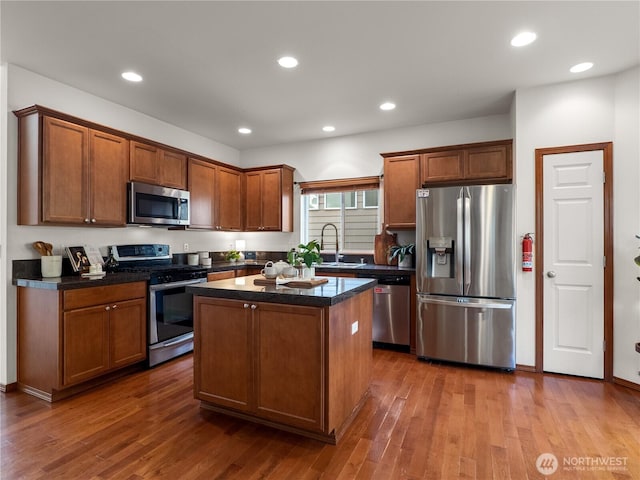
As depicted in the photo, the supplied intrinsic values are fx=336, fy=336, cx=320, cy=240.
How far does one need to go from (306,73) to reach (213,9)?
3.37ft

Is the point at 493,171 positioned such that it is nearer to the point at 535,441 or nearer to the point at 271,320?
the point at 535,441

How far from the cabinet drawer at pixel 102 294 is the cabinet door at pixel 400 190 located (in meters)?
2.89

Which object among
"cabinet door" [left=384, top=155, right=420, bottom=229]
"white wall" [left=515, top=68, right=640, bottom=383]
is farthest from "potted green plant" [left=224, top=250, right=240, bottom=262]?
"white wall" [left=515, top=68, right=640, bottom=383]

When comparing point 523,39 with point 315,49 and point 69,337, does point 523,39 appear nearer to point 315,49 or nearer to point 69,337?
point 315,49

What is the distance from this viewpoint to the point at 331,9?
214 centimetres

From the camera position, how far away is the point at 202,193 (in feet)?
14.6

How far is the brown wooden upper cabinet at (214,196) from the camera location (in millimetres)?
4324

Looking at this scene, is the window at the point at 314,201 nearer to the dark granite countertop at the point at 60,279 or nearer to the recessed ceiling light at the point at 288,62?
the recessed ceiling light at the point at 288,62

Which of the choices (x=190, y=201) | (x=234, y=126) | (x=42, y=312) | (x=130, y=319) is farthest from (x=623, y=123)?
(x=42, y=312)

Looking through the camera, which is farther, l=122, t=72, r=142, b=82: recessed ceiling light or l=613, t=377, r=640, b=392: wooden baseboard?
l=122, t=72, r=142, b=82: recessed ceiling light

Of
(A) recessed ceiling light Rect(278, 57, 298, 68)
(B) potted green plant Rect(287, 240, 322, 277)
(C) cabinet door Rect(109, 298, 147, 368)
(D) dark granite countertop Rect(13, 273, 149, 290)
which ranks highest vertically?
(A) recessed ceiling light Rect(278, 57, 298, 68)

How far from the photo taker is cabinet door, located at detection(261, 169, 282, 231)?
4.97 metres

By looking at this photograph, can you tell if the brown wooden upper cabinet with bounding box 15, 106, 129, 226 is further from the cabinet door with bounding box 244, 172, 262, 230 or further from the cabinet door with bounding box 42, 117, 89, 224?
the cabinet door with bounding box 244, 172, 262, 230

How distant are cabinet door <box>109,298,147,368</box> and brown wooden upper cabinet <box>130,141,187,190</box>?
1.34 m
